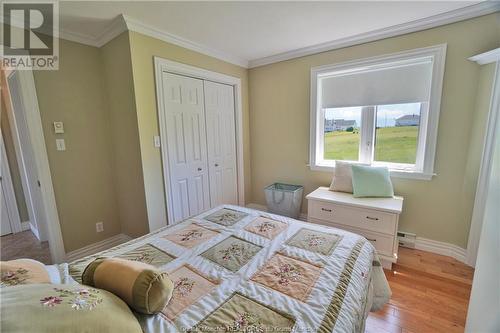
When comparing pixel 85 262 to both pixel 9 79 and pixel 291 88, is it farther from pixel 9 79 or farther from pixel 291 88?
pixel 291 88

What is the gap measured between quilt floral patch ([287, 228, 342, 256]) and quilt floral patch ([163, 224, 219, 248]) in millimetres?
570

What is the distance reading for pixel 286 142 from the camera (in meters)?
3.25

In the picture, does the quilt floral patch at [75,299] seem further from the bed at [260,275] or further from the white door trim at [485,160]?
the white door trim at [485,160]

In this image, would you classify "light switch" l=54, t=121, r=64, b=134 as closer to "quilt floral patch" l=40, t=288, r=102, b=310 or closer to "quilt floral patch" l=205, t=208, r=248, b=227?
"quilt floral patch" l=205, t=208, r=248, b=227

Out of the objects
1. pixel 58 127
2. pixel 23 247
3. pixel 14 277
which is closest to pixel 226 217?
pixel 14 277

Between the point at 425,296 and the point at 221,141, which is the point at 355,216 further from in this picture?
the point at 221,141

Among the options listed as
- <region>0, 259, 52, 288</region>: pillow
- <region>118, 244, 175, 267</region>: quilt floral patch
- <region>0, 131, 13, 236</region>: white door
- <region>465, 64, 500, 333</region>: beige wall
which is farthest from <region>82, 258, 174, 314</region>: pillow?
<region>0, 131, 13, 236</region>: white door

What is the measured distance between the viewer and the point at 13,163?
301 cm

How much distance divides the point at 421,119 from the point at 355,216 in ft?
4.09

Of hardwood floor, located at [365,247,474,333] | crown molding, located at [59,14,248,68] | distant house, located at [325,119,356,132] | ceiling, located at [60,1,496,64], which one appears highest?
ceiling, located at [60,1,496,64]

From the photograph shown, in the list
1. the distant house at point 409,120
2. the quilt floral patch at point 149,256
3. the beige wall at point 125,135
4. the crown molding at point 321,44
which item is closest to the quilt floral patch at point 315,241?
the quilt floral patch at point 149,256

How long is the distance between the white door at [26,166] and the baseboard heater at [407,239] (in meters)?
3.93

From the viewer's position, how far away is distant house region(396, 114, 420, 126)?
94.4 inches

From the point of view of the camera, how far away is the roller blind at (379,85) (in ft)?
7.53
